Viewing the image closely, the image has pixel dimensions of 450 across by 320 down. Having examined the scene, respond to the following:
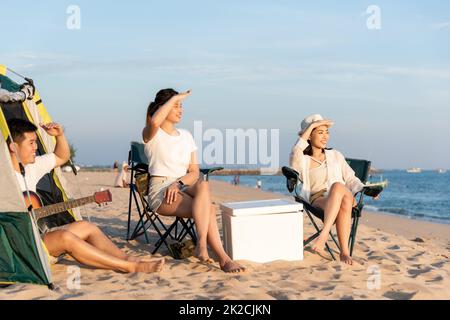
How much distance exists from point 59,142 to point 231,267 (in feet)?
4.36

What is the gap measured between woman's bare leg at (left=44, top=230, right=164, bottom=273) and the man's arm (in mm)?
510

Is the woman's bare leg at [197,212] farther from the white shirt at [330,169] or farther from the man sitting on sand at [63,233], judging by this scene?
the white shirt at [330,169]

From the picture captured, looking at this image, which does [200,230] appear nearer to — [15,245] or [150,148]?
[150,148]

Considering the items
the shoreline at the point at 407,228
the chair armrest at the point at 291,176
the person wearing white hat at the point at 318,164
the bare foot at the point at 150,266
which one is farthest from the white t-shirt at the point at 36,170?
the shoreline at the point at 407,228

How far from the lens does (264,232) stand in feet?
12.8

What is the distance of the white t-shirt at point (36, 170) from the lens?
11.3 feet

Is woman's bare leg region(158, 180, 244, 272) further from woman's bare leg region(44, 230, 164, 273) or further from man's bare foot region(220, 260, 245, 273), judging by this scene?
woman's bare leg region(44, 230, 164, 273)

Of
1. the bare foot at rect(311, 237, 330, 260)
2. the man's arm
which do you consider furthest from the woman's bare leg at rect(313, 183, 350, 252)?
the man's arm

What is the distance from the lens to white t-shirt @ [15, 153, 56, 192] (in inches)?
136

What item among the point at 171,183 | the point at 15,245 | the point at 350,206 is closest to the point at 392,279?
the point at 350,206

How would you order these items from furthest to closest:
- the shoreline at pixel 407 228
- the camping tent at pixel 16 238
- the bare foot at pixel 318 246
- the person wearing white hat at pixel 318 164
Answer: the shoreline at pixel 407 228 < the person wearing white hat at pixel 318 164 < the bare foot at pixel 318 246 < the camping tent at pixel 16 238

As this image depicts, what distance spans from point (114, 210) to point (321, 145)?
3705 mm

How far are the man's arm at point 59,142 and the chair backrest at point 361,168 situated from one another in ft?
7.27
